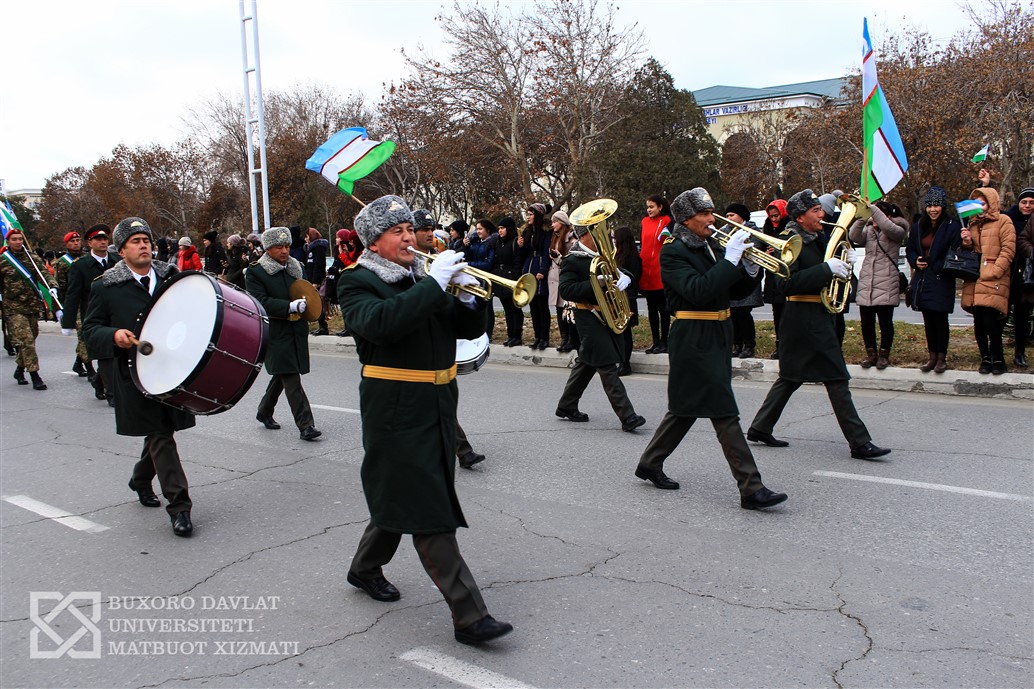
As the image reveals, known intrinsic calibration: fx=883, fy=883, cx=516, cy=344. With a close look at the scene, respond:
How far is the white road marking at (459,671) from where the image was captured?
346 cm

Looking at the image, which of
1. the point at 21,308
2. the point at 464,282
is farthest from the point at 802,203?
the point at 21,308

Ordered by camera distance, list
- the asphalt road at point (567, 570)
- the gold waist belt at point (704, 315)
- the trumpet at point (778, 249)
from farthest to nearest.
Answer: the trumpet at point (778, 249) < the gold waist belt at point (704, 315) < the asphalt road at point (567, 570)

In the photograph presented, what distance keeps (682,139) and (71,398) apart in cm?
2331

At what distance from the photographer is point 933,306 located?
9016 millimetres

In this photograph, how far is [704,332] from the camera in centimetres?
573

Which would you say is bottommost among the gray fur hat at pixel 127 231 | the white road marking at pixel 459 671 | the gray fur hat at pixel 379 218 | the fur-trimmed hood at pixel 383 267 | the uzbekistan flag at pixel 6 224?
the white road marking at pixel 459 671

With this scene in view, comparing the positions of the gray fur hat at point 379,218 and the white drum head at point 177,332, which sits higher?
the gray fur hat at point 379,218

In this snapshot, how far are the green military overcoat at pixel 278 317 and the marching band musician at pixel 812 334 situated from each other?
418 centimetres

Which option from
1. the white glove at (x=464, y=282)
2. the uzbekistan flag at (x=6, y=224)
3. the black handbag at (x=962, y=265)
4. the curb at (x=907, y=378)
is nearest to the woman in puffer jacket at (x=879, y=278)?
the curb at (x=907, y=378)

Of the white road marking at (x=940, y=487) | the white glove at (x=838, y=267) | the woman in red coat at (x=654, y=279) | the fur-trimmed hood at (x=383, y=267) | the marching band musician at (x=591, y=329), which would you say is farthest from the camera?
the woman in red coat at (x=654, y=279)

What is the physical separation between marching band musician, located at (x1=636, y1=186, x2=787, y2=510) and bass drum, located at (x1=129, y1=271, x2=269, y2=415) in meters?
2.63

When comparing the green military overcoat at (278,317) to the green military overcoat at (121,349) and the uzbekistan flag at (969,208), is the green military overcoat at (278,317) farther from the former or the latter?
the uzbekistan flag at (969,208)

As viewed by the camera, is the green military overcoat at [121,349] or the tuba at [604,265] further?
the tuba at [604,265]

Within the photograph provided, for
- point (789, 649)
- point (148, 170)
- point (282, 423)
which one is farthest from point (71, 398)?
point (148, 170)
